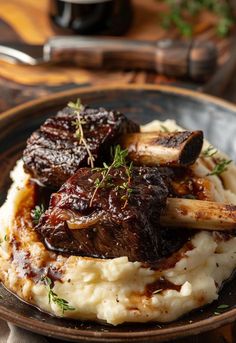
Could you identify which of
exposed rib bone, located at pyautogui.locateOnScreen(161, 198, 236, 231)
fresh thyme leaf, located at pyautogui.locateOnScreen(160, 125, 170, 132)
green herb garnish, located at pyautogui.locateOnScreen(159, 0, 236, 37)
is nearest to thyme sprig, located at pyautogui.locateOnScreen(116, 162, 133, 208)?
exposed rib bone, located at pyautogui.locateOnScreen(161, 198, 236, 231)

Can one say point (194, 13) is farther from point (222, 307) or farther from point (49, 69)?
point (222, 307)

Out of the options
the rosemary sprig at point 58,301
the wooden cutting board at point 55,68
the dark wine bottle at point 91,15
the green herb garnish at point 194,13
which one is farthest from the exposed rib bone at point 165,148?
the green herb garnish at point 194,13

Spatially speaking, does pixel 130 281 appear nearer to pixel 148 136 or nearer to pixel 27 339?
pixel 27 339

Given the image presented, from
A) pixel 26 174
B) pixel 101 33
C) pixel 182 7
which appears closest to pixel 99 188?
pixel 26 174

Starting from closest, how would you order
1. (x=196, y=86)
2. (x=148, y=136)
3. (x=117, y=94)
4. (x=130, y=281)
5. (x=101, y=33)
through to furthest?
(x=130, y=281), (x=148, y=136), (x=117, y=94), (x=196, y=86), (x=101, y=33)

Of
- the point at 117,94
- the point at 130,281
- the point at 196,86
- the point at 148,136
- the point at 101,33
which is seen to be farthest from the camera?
the point at 101,33

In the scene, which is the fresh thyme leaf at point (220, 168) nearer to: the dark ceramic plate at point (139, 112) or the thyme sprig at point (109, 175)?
the dark ceramic plate at point (139, 112)

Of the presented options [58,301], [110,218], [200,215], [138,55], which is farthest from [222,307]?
[138,55]
